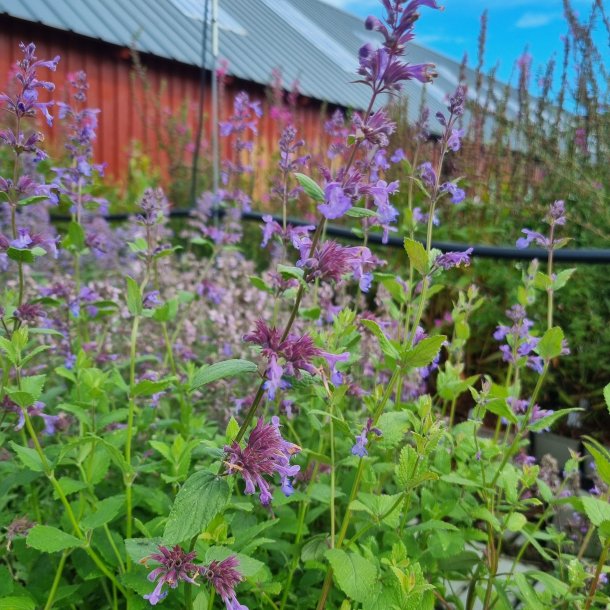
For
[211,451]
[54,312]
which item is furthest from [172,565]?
[54,312]

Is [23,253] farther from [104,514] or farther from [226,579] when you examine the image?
[226,579]

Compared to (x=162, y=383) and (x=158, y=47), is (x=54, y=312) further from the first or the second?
(x=158, y=47)

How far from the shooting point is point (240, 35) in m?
12.4

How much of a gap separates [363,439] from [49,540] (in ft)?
2.36

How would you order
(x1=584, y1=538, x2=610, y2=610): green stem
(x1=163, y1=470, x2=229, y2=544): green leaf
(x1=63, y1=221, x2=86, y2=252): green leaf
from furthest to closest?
(x1=63, y1=221, x2=86, y2=252): green leaf → (x1=584, y1=538, x2=610, y2=610): green stem → (x1=163, y1=470, x2=229, y2=544): green leaf

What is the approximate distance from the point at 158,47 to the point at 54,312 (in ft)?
28.0

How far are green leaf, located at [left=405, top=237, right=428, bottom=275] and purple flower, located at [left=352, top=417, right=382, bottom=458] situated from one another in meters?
0.38

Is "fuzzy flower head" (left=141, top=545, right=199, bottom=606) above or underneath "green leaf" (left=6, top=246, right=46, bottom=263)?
underneath

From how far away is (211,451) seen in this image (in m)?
1.16

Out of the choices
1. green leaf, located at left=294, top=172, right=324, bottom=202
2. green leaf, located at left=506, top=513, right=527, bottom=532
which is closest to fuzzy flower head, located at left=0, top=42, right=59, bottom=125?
green leaf, located at left=294, top=172, right=324, bottom=202

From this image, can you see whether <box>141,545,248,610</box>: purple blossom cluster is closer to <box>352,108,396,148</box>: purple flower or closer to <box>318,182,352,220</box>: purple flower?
<box>318,182,352,220</box>: purple flower

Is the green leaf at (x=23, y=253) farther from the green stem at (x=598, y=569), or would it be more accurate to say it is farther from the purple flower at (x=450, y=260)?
the green stem at (x=598, y=569)

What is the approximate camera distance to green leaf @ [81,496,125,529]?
1.42 metres

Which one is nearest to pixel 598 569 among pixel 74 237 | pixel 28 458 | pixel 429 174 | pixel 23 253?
pixel 429 174
